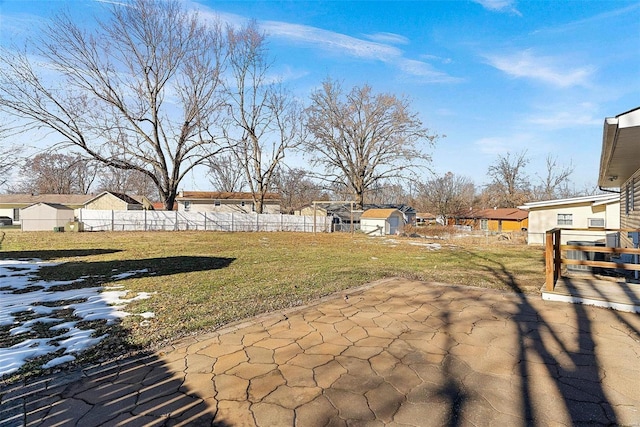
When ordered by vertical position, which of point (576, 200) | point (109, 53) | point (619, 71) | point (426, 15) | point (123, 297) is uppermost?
point (109, 53)

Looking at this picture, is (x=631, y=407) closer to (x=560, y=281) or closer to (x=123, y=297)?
(x=560, y=281)

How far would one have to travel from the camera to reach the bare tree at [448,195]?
116 feet

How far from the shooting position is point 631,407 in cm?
195

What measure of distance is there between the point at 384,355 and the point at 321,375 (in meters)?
0.64

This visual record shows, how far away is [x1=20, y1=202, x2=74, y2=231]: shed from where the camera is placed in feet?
81.4

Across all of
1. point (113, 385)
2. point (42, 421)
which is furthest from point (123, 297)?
point (42, 421)

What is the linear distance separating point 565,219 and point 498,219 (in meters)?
18.1

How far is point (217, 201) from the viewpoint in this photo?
111 feet

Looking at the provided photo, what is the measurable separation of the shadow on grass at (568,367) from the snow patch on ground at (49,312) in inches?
149

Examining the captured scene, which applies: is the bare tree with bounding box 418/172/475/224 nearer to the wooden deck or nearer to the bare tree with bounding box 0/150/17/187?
the wooden deck

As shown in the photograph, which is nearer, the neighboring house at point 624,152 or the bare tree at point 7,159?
the neighboring house at point 624,152

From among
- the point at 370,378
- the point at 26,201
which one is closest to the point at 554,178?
the point at 370,378

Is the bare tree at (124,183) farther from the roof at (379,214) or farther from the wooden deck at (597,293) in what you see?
the wooden deck at (597,293)

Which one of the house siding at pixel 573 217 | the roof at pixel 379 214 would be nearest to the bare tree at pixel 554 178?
the roof at pixel 379 214
